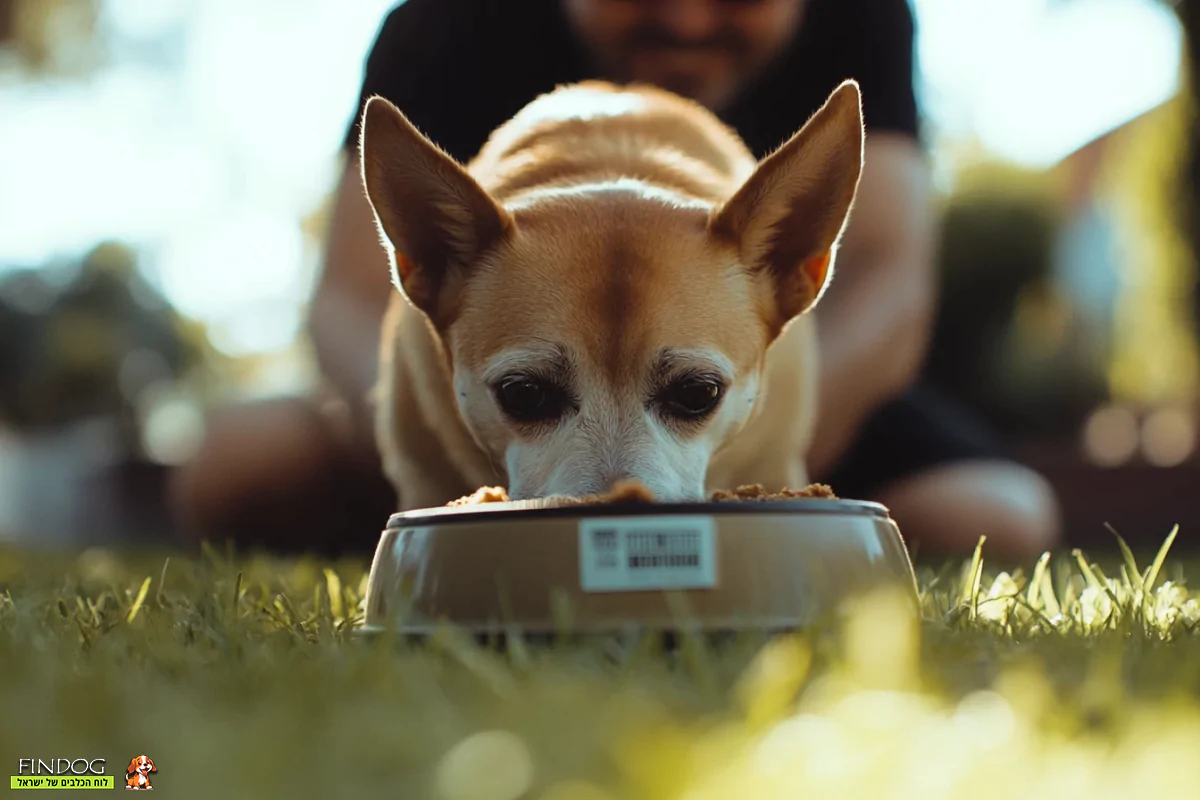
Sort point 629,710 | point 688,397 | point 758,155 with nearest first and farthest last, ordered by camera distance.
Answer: point 629,710 → point 688,397 → point 758,155

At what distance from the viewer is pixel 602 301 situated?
7.04 feet

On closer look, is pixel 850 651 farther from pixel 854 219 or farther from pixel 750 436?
pixel 854 219

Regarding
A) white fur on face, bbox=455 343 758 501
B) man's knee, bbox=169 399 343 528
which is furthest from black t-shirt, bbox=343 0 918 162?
white fur on face, bbox=455 343 758 501

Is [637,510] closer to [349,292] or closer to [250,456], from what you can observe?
[349,292]

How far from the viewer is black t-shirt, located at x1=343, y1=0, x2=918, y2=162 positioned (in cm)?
400

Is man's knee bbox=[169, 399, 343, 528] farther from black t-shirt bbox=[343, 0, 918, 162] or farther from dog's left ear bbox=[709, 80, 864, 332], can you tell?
dog's left ear bbox=[709, 80, 864, 332]

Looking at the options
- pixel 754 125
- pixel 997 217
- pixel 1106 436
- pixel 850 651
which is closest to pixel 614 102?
pixel 754 125

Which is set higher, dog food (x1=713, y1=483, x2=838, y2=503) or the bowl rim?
the bowl rim

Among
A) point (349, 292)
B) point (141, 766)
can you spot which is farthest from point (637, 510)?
point (349, 292)

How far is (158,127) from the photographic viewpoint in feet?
48.5

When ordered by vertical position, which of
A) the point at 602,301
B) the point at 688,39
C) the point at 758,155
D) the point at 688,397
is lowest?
the point at 688,397

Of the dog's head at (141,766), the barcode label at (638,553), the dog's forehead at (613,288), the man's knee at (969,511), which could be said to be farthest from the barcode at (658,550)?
the man's knee at (969,511)

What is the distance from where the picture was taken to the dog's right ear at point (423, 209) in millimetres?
2117

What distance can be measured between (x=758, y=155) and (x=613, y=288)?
2.07m
